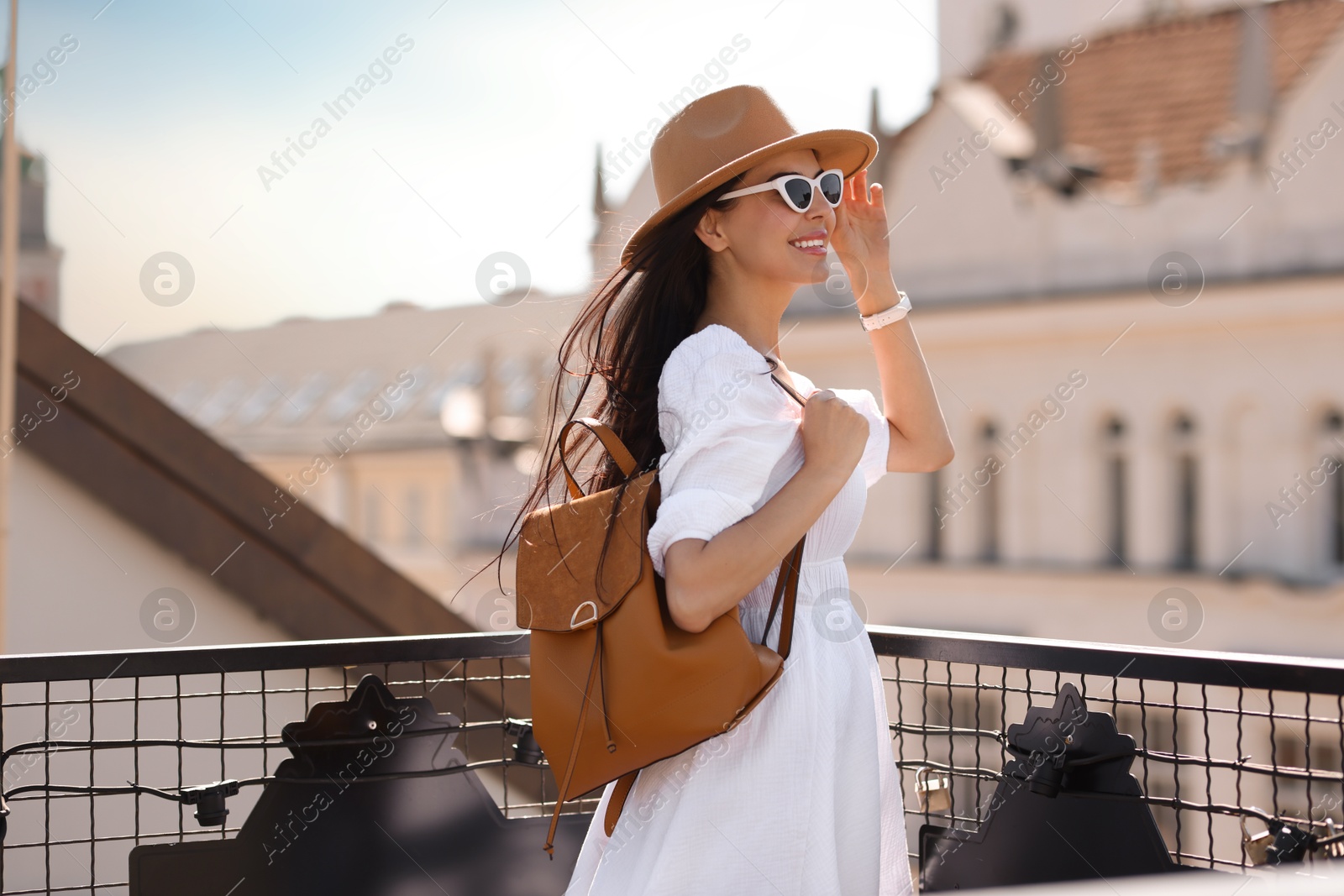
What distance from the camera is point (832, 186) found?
166 centimetres

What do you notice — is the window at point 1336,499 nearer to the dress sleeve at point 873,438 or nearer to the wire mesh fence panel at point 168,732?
the wire mesh fence panel at point 168,732

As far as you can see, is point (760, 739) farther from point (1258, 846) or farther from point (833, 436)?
point (1258, 846)

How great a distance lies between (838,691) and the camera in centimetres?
158

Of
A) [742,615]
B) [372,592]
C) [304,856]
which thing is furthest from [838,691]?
[372,592]

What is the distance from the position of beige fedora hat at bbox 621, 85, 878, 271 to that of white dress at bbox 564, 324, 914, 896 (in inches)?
8.0

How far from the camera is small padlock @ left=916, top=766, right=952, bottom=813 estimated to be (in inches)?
74.4

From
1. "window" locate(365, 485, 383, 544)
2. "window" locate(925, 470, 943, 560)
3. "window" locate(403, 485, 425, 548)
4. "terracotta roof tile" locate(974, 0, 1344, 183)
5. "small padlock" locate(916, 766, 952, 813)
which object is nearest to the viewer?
"small padlock" locate(916, 766, 952, 813)

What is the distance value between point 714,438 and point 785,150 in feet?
1.46

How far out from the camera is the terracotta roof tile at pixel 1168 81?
1970cm

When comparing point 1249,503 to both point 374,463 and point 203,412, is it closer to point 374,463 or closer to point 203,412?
point 374,463

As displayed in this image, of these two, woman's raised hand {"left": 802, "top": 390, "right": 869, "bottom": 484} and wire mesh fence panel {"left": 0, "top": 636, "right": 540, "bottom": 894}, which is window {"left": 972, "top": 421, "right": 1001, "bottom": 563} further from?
woman's raised hand {"left": 802, "top": 390, "right": 869, "bottom": 484}

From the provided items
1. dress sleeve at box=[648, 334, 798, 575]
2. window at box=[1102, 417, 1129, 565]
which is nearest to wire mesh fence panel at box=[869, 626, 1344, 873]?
dress sleeve at box=[648, 334, 798, 575]

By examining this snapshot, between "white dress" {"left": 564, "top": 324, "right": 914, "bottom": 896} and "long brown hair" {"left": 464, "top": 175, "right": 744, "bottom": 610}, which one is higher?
"long brown hair" {"left": 464, "top": 175, "right": 744, "bottom": 610}

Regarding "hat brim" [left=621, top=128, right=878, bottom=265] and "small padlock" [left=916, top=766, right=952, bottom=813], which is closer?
"hat brim" [left=621, top=128, right=878, bottom=265]
